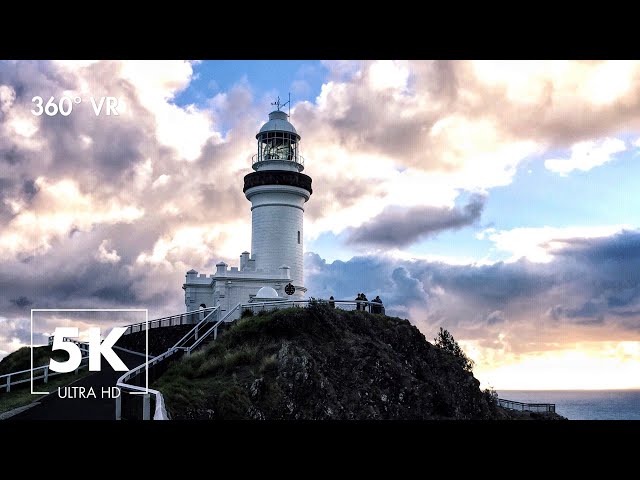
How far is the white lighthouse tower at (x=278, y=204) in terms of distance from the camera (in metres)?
36.0

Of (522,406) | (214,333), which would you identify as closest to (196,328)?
(214,333)

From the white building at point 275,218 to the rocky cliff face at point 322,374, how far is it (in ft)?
25.2

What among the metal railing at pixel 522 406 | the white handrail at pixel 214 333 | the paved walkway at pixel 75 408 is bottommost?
the metal railing at pixel 522 406

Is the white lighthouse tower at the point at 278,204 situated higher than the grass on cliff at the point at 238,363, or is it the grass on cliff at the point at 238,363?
the white lighthouse tower at the point at 278,204

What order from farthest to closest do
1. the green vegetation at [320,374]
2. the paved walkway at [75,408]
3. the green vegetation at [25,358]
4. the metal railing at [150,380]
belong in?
1. the green vegetation at [25,358]
2. the green vegetation at [320,374]
3. the paved walkway at [75,408]
4. the metal railing at [150,380]

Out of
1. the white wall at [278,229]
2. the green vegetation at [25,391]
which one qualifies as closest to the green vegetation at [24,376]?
the green vegetation at [25,391]

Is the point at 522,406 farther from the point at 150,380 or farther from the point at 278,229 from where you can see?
the point at 150,380

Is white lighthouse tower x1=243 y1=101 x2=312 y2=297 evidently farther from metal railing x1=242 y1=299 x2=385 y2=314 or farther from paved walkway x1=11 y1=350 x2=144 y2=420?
paved walkway x1=11 y1=350 x2=144 y2=420

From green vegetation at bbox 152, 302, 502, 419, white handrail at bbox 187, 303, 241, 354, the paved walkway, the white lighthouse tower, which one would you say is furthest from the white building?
the paved walkway

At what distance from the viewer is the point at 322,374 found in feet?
76.8

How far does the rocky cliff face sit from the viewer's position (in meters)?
20.7

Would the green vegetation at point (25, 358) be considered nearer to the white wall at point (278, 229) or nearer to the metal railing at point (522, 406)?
the white wall at point (278, 229)
